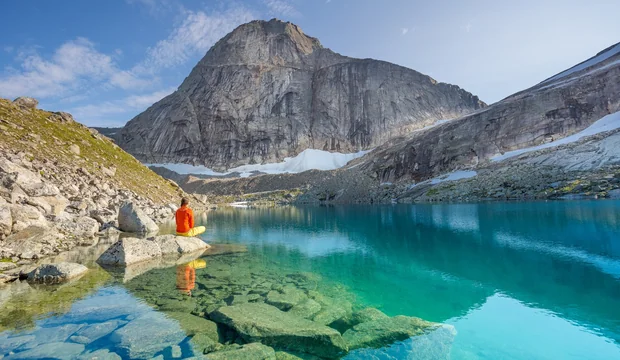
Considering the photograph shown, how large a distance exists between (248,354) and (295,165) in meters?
147

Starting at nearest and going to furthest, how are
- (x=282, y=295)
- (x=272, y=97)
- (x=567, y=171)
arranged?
(x=282, y=295)
(x=567, y=171)
(x=272, y=97)

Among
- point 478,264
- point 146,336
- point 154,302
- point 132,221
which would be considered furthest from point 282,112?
point 146,336

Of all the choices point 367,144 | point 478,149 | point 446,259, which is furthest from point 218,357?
point 367,144

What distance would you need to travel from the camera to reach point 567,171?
183ft

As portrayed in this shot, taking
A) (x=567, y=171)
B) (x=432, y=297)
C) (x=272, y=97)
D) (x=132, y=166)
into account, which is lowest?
(x=432, y=297)

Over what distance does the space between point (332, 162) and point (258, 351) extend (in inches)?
5786

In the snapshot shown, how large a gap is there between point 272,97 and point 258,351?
6570 inches

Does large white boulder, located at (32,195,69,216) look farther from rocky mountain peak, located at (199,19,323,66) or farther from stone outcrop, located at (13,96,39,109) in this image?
rocky mountain peak, located at (199,19,323,66)

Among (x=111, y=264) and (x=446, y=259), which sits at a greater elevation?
(x=111, y=264)

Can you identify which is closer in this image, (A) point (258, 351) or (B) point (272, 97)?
(A) point (258, 351)

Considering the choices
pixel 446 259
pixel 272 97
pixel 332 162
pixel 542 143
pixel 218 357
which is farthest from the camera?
pixel 272 97

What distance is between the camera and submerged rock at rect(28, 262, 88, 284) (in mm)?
11836

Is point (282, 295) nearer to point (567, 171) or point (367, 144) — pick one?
point (567, 171)

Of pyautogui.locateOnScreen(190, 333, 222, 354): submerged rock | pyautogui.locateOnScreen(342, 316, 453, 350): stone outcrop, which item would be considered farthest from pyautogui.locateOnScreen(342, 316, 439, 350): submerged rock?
pyautogui.locateOnScreen(190, 333, 222, 354): submerged rock
